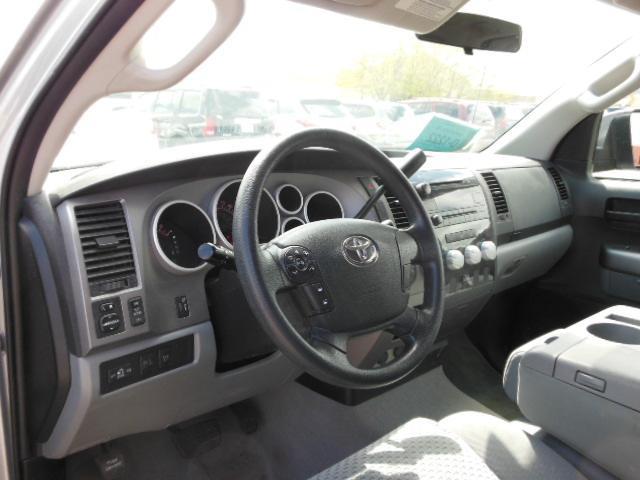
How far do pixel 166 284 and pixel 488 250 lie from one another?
1.41 metres

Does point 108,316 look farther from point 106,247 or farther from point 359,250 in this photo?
point 359,250

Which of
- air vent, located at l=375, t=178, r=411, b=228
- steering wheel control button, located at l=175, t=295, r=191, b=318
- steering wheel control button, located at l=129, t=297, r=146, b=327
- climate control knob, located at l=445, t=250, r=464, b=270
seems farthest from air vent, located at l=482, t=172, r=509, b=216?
steering wheel control button, located at l=129, t=297, r=146, b=327

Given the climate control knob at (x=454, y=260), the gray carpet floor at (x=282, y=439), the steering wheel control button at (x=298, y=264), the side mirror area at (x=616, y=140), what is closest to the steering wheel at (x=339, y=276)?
the steering wheel control button at (x=298, y=264)

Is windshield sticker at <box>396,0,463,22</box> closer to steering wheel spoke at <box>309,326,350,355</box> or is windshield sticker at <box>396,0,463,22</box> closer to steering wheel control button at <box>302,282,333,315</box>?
steering wheel control button at <box>302,282,333,315</box>

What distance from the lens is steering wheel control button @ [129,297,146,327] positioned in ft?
4.87

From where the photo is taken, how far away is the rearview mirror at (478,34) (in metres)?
1.54

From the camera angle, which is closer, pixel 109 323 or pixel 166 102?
pixel 109 323

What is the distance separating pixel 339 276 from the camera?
1.34 metres

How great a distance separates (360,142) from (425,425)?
76cm

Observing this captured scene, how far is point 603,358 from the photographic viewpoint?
4.54ft

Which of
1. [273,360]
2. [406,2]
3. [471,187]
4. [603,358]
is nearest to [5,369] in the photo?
[273,360]

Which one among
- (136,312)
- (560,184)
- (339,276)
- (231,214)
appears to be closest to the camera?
(339,276)

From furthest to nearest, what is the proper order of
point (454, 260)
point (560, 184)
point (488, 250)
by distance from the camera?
point (560, 184) < point (488, 250) < point (454, 260)

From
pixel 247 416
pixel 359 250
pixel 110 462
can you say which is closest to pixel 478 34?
pixel 359 250
